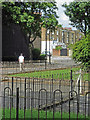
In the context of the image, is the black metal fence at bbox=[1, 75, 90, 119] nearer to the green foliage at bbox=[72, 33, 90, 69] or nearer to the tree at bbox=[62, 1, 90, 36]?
the green foliage at bbox=[72, 33, 90, 69]

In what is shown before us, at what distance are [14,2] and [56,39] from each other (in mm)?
35871

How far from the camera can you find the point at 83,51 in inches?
476

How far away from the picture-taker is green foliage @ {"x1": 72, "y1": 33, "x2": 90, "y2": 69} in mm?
11547

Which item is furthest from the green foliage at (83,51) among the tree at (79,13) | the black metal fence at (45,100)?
the tree at (79,13)

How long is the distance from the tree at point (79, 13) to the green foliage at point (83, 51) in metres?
19.9

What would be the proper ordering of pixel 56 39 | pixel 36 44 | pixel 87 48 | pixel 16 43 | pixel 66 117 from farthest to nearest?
1. pixel 56 39
2. pixel 36 44
3. pixel 16 43
4. pixel 87 48
5. pixel 66 117

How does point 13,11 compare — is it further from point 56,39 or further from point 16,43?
point 56,39

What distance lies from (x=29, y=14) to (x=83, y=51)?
23.5 m

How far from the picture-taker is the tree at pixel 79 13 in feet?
105

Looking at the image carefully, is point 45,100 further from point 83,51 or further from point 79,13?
point 79,13

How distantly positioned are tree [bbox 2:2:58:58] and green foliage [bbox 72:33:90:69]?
20881 mm

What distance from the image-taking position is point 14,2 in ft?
109

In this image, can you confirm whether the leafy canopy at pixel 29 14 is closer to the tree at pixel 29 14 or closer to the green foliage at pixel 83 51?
the tree at pixel 29 14

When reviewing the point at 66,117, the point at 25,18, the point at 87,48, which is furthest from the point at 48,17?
the point at 66,117
